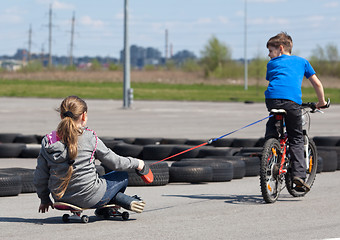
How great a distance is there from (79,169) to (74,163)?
0.22 ft

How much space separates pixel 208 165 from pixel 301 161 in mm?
1932

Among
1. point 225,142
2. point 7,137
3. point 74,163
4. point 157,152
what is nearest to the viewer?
point 74,163

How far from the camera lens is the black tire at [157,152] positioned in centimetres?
1179

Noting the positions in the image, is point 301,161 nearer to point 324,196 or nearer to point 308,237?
point 324,196

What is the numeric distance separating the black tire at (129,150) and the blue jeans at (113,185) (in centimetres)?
547

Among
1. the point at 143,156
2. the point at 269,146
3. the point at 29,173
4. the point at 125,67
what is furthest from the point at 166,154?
the point at 125,67

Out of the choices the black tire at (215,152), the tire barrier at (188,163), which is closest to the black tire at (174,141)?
the tire barrier at (188,163)

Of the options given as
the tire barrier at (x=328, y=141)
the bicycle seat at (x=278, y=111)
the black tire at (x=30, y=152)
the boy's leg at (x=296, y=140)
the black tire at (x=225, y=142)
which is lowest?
the black tire at (x=30, y=152)

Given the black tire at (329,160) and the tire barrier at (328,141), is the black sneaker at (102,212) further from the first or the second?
the tire barrier at (328,141)

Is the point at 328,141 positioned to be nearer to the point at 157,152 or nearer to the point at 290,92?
the point at 157,152

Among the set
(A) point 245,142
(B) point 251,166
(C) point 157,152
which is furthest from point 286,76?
(A) point 245,142

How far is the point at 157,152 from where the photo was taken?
1184cm

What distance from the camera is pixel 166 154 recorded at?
1178cm

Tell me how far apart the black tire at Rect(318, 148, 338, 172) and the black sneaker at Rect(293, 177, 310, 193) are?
9.38 ft
